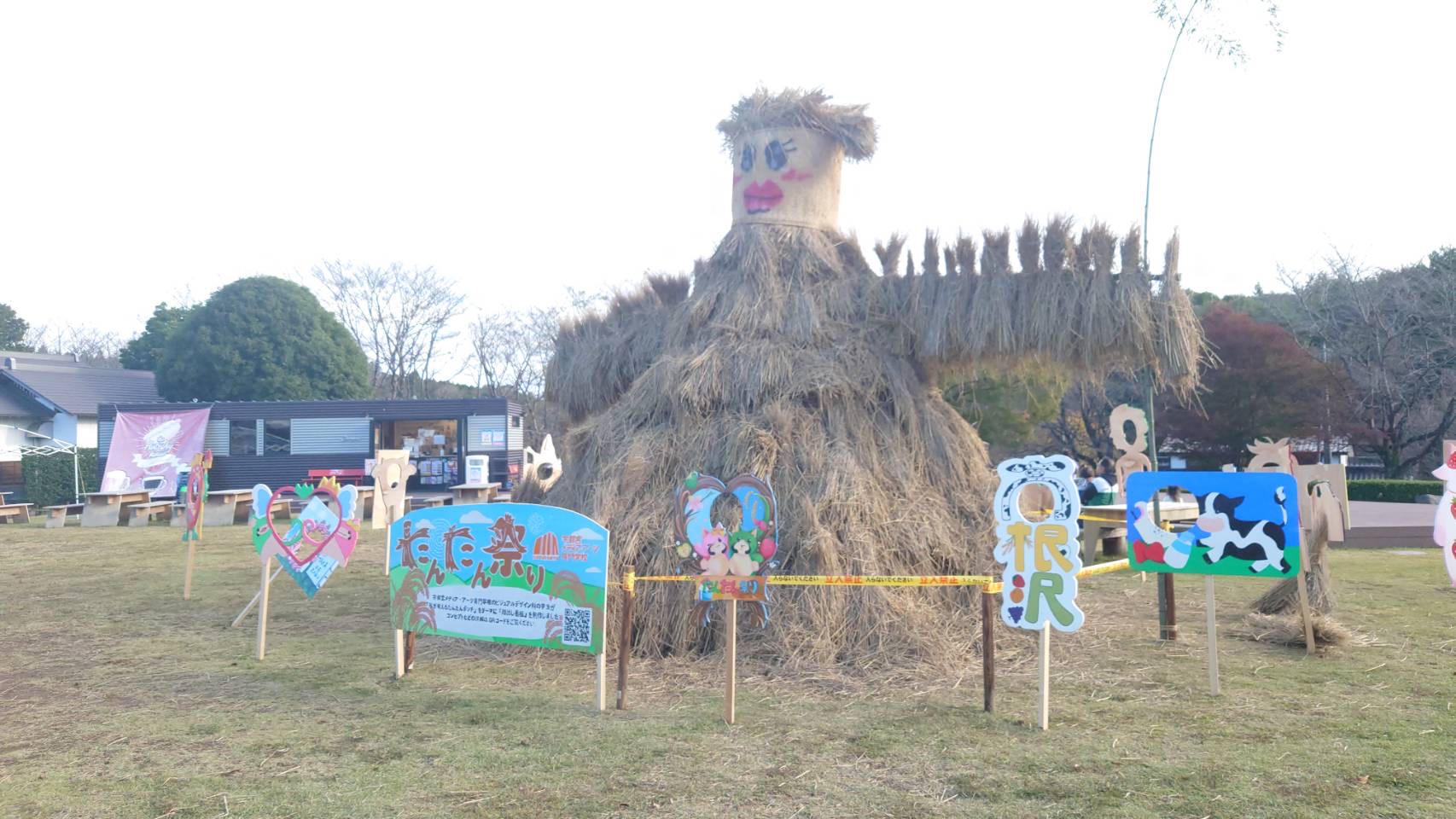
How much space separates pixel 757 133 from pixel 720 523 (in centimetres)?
365

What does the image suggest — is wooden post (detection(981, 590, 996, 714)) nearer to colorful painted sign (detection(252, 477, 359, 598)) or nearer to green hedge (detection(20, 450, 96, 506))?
colorful painted sign (detection(252, 477, 359, 598))

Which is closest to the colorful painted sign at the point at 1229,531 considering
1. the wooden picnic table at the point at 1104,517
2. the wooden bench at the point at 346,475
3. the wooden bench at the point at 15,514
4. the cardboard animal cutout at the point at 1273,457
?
the cardboard animal cutout at the point at 1273,457

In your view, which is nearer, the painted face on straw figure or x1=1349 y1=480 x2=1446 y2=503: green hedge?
the painted face on straw figure

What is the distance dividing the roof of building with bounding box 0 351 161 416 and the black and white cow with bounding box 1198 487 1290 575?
29.8 m

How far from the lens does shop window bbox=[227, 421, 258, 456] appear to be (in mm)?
20875

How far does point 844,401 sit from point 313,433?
17141 mm

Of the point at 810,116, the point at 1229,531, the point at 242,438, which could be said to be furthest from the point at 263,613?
the point at 242,438

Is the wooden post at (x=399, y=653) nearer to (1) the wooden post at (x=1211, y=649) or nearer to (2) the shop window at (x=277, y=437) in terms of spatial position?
(1) the wooden post at (x=1211, y=649)

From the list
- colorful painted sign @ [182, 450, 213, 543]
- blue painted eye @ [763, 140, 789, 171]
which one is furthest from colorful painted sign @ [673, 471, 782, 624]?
colorful painted sign @ [182, 450, 213, 543]

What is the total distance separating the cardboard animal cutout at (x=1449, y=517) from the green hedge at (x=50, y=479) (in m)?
26.1

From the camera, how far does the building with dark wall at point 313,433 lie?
20562 millimetres

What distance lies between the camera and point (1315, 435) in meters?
21.8

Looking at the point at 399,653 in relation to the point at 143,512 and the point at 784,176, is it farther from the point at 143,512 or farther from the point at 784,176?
the point at 143,512

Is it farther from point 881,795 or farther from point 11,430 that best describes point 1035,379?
point 11,430
